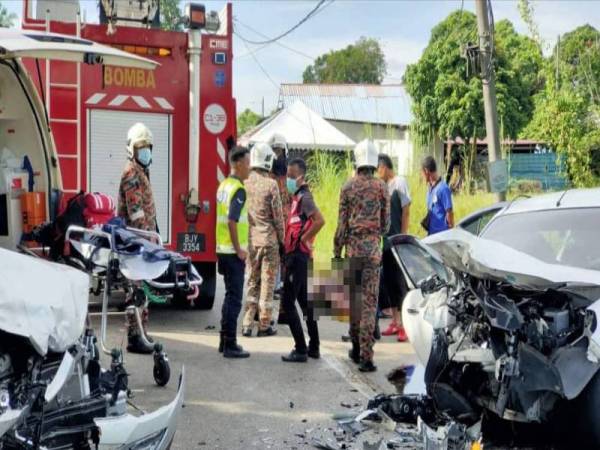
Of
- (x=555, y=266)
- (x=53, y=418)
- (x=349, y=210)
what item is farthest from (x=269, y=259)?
(x=53, y=418)

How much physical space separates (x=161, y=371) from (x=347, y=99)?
37738mm

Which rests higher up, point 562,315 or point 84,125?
point 84,125

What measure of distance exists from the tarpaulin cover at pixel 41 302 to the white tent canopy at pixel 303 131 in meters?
18.0

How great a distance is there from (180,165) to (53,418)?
596cm

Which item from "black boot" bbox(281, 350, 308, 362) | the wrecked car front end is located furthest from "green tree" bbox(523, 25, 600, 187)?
the wrecked car front end

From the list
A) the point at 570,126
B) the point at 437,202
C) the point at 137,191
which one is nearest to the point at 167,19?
the point at 570,126

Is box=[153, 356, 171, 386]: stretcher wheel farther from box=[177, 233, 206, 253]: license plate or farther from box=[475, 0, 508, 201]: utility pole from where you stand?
box=[475, 0, 508, 201]: utility pole

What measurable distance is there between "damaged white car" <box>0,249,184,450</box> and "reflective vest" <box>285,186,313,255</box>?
3.54m

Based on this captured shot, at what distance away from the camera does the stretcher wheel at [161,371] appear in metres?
6.57

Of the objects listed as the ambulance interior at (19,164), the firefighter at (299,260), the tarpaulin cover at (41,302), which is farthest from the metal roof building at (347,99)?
the tarpaulin cover at (41,302)

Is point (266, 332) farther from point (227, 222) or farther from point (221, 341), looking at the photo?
point (227, 222)

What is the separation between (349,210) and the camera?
291 inches

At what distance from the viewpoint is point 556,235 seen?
5.88 meters

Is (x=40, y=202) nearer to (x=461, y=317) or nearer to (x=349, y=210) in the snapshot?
(x=349, y=210)
